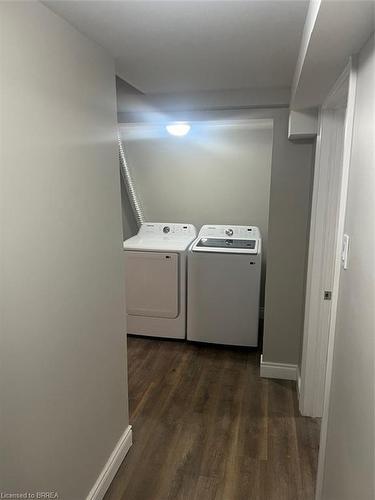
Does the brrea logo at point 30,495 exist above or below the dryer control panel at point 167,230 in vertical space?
below

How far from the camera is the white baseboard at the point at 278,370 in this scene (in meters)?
2.76

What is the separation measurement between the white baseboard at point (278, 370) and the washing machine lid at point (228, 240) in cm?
93

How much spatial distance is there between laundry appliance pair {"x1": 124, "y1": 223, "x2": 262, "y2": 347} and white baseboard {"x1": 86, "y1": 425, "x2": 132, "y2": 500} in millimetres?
1365

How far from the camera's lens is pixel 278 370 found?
2.78m

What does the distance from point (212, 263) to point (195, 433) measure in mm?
1425

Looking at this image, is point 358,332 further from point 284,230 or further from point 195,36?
point 284,230

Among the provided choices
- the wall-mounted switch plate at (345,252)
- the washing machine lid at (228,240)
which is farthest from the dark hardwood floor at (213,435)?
the wall-mounted switch plate at (345,252)

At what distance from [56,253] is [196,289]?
2064 mm

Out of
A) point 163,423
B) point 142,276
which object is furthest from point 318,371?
point 142,276

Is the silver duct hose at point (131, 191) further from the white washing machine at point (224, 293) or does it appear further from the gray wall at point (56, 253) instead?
the gray wall at point (56, 253)

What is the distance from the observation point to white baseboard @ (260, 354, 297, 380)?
2.76 metres

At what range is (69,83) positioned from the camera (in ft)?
4.38

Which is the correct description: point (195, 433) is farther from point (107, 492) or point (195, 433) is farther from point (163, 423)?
point (107, 492)

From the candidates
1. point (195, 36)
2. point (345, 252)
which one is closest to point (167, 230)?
point (195, 36)
